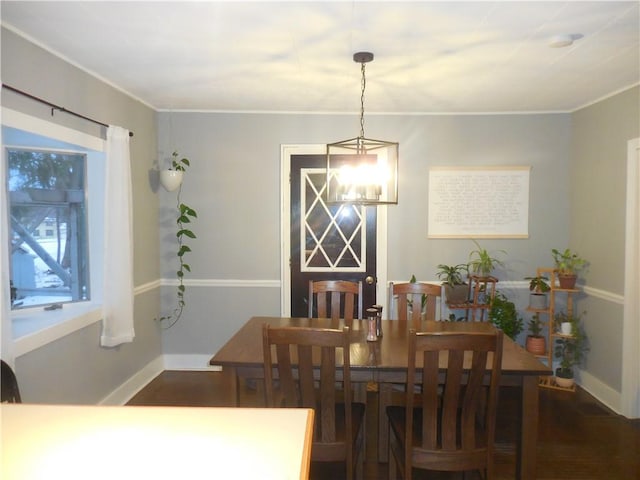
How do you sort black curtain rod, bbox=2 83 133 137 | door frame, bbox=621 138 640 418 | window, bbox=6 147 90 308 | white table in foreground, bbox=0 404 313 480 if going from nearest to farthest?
white table in foreground, bbox=0 404 313 480 → black curtain rod, bbox=2 83 133 137 → window, bbox=6 147 90 308 → door frame, bbox=621 138 640 418

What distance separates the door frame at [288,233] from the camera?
406cm

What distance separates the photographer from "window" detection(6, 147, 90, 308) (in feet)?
9.25

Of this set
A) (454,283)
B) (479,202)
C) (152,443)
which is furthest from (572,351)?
(152,443)

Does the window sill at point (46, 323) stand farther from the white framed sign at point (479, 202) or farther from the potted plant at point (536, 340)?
the potted plant at point (536, 340)

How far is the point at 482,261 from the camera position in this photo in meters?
3.91

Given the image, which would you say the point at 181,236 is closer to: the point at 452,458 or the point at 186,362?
the point at 186,362

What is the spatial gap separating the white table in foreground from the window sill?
1381 millimetres

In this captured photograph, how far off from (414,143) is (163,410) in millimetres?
3414

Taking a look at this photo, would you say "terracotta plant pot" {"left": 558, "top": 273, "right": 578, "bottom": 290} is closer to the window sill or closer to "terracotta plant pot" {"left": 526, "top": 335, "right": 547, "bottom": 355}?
"terracotta plant pot" {"left": 526, "top": 335, "right": 547, "bottom": 355}

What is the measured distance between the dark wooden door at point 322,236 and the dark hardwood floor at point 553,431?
4.02 ft

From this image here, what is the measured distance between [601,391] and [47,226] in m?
4.36

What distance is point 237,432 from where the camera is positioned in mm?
1074

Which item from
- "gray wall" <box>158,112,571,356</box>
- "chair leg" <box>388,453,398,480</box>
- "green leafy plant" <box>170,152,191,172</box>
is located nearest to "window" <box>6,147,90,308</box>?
"green leafy plant" <box>170,152,191,172</box>

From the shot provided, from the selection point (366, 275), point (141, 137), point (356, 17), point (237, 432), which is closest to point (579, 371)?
point (366, 275)
